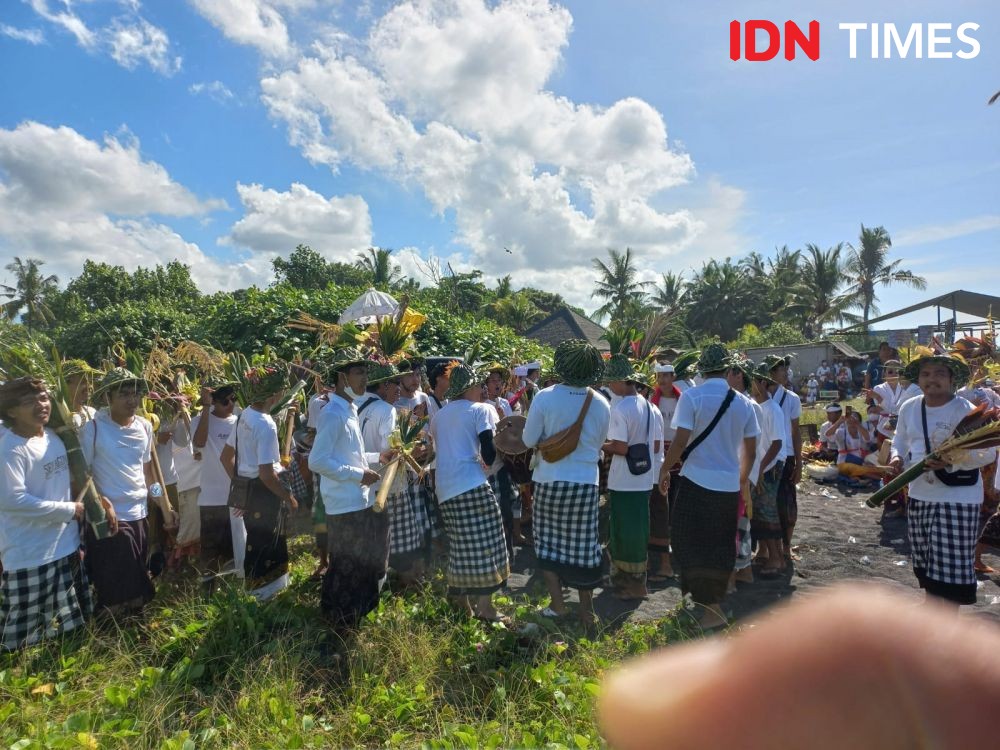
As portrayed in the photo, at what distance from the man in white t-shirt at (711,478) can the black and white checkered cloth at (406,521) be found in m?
2.15

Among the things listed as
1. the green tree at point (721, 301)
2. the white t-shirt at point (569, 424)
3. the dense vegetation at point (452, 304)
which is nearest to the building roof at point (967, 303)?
the dense vegetation at point (452, 304)

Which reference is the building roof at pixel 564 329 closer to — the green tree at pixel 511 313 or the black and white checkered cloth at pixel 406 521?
the green tree at pixel 511 313

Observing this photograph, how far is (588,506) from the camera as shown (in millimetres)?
4223

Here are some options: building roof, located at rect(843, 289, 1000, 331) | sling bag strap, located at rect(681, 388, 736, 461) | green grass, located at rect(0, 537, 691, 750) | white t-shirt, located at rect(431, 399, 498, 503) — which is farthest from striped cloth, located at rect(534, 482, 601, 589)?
building roof, located at rect(843, 289, 1000, 331)

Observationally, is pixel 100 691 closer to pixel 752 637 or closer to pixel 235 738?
pixel 235 738

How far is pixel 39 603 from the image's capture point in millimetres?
3469

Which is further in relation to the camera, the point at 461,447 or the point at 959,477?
the point at 461,447

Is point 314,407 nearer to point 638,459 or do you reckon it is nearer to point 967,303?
point 638,459

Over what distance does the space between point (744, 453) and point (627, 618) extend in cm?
156

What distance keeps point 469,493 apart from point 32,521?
265cm

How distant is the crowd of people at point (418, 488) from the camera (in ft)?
11.7

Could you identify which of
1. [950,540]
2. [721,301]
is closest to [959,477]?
[950,540]

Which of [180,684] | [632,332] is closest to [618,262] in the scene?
[632,332]

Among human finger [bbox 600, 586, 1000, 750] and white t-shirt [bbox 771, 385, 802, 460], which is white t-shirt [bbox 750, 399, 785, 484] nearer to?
white t-shirt [bbox 771, 385, 802, 460]
